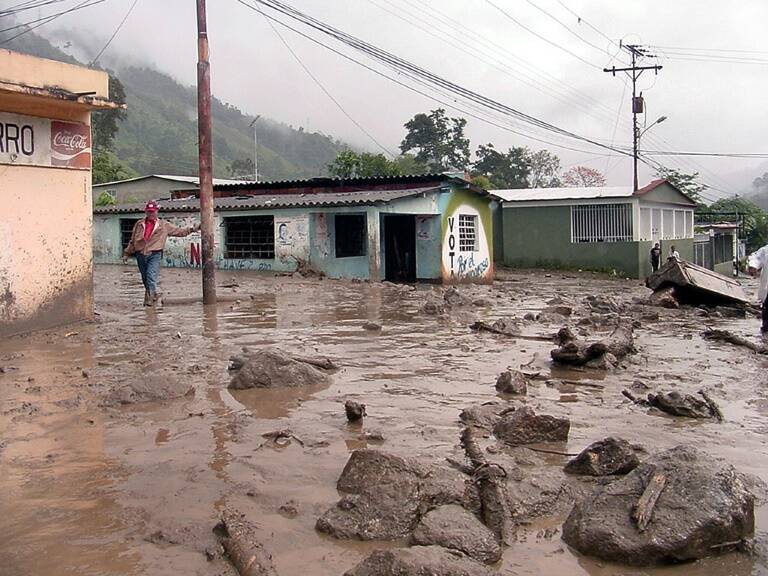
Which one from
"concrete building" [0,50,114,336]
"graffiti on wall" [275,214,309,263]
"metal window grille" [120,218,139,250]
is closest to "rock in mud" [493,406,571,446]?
"concrete building" [0,50,114,336]

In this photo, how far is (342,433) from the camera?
5238mm

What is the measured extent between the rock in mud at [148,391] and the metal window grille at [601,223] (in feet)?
85.2

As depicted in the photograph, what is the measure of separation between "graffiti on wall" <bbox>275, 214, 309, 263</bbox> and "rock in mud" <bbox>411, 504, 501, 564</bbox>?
1780cm

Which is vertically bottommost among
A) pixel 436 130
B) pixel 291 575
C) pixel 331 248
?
pixel 291 575

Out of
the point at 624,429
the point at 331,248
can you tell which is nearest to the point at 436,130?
the point at 331,248

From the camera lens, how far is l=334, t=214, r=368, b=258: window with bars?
22047 mm

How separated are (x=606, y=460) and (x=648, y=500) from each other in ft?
2.67

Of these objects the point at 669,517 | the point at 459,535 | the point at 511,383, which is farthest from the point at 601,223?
the point at 459,535

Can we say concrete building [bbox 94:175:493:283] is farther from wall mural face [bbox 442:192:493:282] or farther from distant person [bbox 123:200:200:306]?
distant person [bbox 123:200:200:306]

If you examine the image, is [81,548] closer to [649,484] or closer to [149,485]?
[149,485]

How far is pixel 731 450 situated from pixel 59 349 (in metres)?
6.70

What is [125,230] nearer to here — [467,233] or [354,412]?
[467,233]

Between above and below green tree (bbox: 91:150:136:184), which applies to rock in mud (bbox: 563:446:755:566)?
below

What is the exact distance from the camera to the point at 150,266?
12391 millimetres
